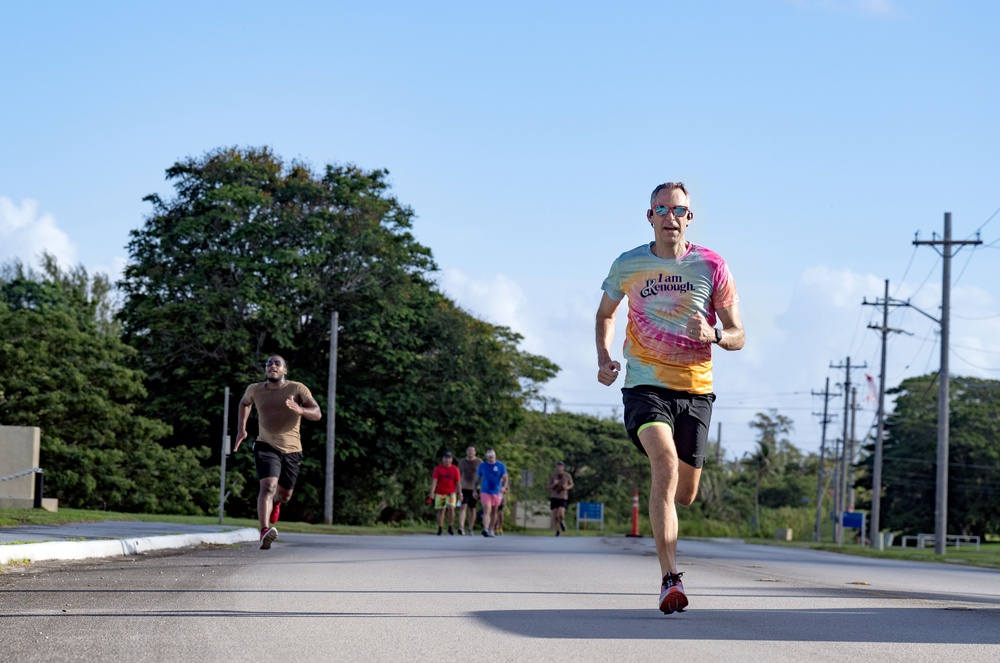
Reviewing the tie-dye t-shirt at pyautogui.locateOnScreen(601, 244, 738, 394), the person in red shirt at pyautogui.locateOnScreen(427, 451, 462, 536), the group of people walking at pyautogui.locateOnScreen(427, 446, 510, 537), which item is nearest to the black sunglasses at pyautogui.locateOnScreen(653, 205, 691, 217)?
the tie-dye t-shirt at pyautogui.locateOnScreen(601, 244, 738, 394)

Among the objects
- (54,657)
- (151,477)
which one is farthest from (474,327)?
(54,657)

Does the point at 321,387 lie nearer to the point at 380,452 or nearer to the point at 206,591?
the point at 380,452

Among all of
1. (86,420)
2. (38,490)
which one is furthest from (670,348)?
(86,420)

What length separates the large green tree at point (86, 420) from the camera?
1199 inches

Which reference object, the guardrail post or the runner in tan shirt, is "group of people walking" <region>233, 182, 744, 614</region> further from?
the guardrail post

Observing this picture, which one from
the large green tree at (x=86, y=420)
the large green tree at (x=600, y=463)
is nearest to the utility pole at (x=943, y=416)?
the large green tree at (x=86, y=420)

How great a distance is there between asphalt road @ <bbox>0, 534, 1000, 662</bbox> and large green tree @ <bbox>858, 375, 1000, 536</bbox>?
218 feet

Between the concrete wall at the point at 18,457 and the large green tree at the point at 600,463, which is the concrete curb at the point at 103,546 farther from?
the large green tree at the point at 600,463

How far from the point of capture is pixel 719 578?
11.7 meters

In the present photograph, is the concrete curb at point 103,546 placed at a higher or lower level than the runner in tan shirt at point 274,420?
lower

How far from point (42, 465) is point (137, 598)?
24.2 metres

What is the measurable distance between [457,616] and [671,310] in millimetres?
2031

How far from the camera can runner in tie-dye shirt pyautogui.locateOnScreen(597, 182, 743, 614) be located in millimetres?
7230

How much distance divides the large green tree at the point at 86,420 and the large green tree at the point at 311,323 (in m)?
5.01
